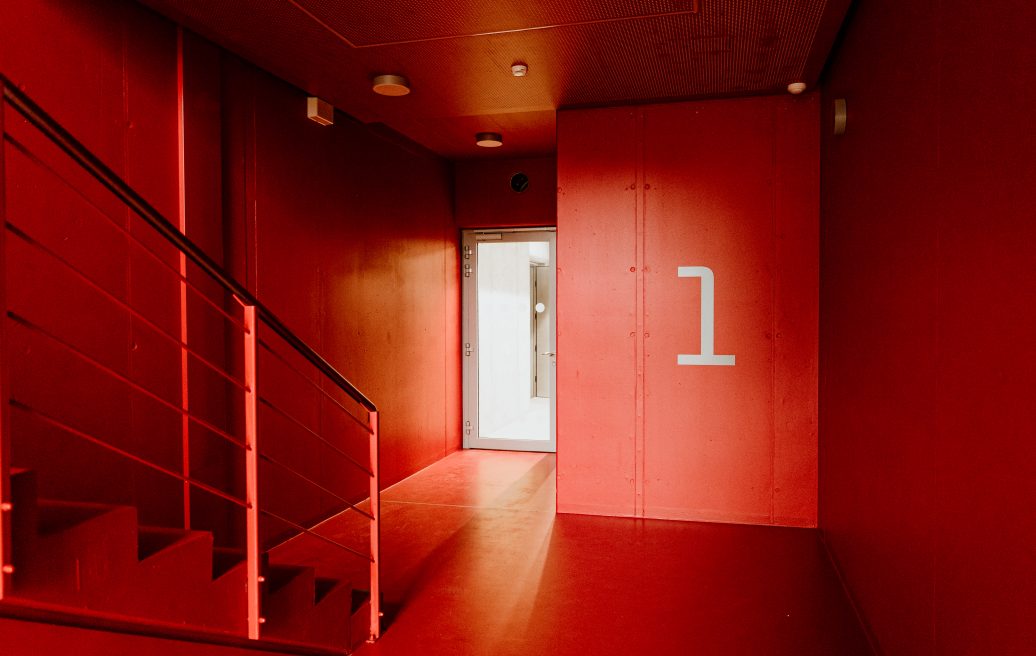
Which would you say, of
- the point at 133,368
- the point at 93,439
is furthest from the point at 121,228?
the point at 133,368

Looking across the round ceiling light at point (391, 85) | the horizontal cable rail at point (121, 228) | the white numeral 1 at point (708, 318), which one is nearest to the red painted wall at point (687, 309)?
the white numeral 1 at point (708, 318)

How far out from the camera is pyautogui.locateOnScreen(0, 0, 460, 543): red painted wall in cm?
279

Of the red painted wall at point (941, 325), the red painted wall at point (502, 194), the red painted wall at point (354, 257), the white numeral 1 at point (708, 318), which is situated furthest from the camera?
the red painted wall at point (502, 194)

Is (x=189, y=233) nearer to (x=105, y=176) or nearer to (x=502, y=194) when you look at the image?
(x=105, y=176)

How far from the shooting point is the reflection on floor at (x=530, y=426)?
734 cm

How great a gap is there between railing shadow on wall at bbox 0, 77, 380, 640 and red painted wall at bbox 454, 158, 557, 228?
3.43 m

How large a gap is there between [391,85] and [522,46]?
0.96m

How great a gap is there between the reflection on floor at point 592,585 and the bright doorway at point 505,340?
7.09ft

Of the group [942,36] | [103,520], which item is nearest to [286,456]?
[103,520]

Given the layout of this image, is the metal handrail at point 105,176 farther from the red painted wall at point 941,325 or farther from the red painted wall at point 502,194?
the red painted wall at point 502,194

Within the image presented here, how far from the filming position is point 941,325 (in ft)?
6.98

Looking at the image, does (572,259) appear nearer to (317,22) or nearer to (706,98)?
(706,98)

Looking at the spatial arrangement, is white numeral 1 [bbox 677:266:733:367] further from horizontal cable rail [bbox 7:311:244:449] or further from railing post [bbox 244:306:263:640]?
horizontal cable rail [bbox 7:311:244:449]

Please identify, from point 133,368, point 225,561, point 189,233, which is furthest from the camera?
point 189,233
